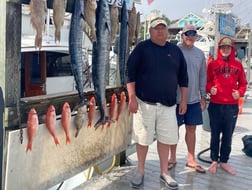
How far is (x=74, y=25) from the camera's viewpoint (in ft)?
9.25

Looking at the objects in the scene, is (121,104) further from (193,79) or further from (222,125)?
(222,125)

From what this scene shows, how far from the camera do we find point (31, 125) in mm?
2625

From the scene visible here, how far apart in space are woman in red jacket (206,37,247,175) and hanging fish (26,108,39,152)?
225 cm

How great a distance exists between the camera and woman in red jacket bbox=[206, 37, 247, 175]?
4105 millimetres

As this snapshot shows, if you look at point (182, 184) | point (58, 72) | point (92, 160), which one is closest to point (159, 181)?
point (182, 184)

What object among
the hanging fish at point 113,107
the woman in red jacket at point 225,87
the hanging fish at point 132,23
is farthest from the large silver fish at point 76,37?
the woman in red jacket at point 225,87

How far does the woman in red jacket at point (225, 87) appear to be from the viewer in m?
4.11

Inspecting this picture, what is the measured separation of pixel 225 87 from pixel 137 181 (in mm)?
1485

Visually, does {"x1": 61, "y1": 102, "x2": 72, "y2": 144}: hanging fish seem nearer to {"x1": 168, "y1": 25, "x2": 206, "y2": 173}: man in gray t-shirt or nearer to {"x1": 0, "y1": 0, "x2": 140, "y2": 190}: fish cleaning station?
{"x1": 0, "y1": 0, "x2": 140, "y2": 190}: fish cleaning station

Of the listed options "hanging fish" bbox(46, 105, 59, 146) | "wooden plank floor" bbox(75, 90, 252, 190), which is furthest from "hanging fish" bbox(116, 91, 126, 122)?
"hanging fish" bbox(46, 105, 59, 146)

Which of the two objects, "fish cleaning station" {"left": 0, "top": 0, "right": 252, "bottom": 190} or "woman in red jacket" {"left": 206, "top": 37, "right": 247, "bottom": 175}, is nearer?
"fish cleaning station" {"left": 0, "top": 0, "right": 252, "bottom": 190}

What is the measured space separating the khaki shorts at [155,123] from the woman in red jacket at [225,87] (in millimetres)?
730

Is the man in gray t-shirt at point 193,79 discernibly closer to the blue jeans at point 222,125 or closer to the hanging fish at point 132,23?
the blue jeans at point 222,125

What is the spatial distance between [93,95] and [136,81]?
47cm
